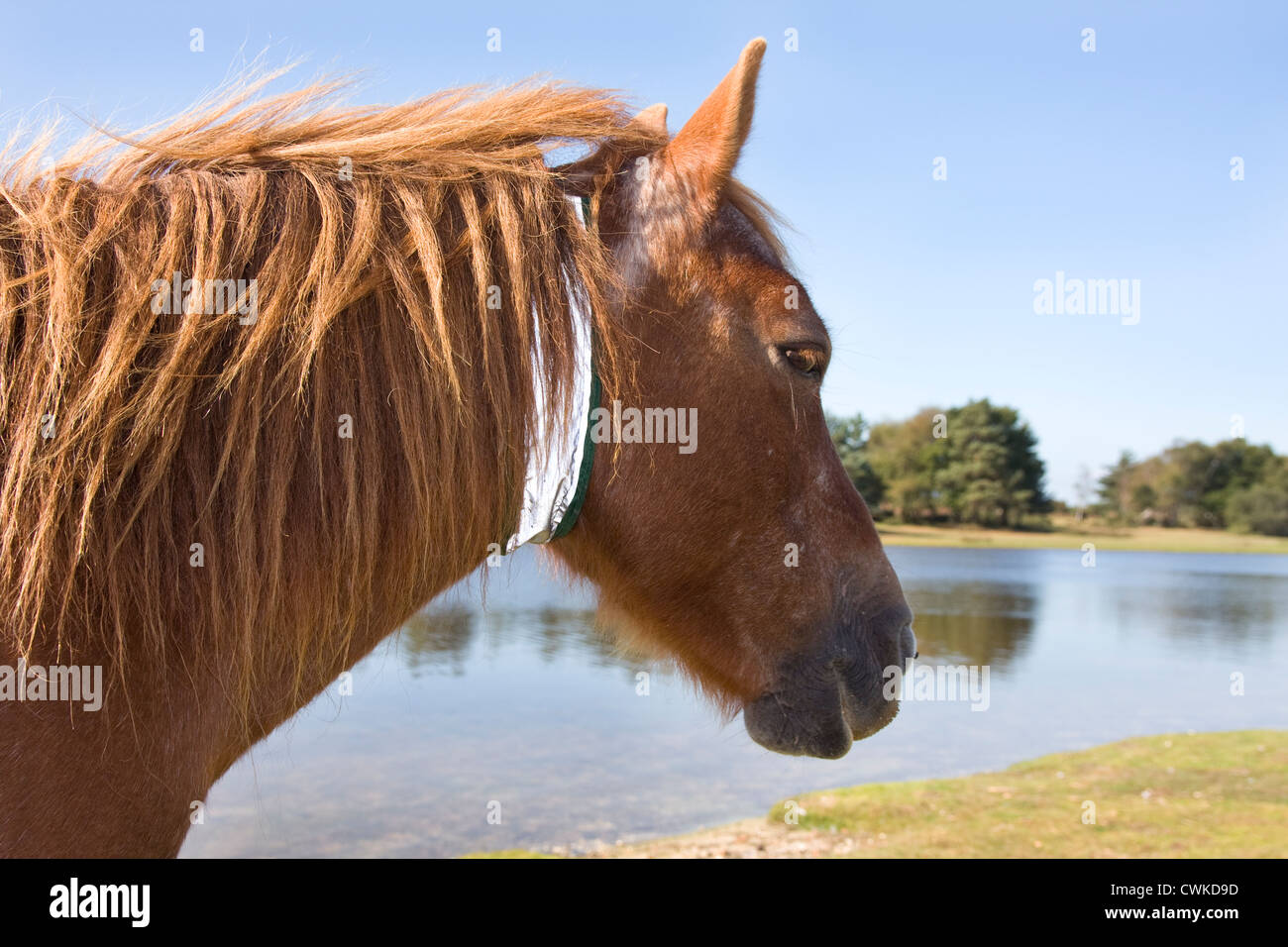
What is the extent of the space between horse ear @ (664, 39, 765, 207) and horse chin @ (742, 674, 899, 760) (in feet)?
3.48

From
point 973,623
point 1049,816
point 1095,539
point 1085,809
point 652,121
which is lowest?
point 1095,539

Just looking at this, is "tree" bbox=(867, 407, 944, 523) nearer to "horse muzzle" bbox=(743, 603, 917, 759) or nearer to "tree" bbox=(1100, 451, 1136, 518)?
"tree" bbox=(1100, 451, 1136, 518)

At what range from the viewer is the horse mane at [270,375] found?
3.83ft

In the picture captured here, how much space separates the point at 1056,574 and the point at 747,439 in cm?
4956

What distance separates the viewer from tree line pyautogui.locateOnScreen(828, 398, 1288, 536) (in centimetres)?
7288

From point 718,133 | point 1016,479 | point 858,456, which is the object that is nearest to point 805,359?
point 718,133

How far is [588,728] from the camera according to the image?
1200cm

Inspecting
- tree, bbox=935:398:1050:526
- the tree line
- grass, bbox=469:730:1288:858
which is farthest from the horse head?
tree, bbox=935:398:1050:526

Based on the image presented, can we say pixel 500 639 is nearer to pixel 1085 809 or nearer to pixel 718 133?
pixel 1085 809

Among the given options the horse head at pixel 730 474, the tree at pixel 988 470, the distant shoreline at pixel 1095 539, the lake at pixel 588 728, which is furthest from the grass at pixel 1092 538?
the horse head at pixel 730 474

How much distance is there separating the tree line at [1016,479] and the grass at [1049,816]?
5695cm

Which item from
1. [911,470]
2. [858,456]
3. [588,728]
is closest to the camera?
[588,728]

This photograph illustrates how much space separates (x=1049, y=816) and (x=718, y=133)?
839 cm

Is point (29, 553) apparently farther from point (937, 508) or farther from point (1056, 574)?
point (937, 508)
